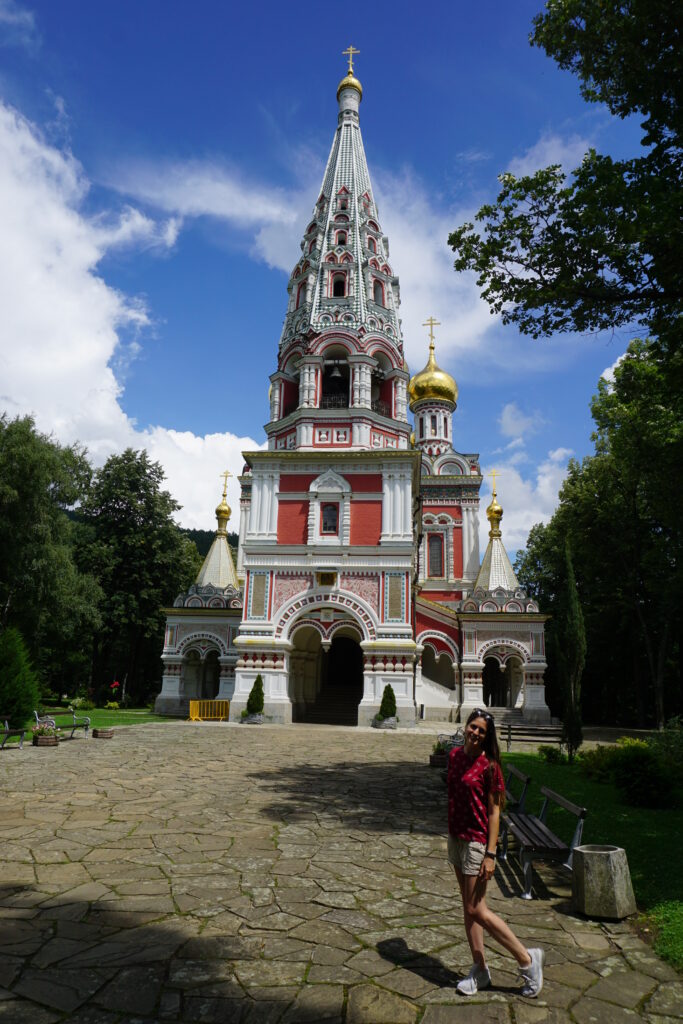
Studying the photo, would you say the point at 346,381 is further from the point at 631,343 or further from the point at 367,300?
the point at 631,343

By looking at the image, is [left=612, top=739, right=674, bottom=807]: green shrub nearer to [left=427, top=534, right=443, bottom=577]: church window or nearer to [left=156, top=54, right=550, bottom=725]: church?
[left=156, top=54, right=550, bottom=725]: church

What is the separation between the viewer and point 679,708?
31312 millimetres

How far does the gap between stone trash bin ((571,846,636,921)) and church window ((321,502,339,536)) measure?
1810 cm

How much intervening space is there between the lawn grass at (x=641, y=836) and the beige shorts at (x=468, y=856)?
1550 mm

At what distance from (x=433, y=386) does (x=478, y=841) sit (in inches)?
1479

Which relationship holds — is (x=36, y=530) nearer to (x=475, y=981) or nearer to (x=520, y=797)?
(x=520, y=797)

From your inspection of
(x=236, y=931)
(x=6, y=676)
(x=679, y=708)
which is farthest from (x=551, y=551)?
(x=236, y=931)

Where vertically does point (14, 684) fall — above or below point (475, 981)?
above

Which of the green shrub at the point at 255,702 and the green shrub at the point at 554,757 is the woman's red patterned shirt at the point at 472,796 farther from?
the green shrub at the point at 255,702

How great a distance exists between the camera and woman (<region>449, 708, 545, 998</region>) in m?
3.72

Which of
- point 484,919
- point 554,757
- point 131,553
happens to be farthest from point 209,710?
point 484,919

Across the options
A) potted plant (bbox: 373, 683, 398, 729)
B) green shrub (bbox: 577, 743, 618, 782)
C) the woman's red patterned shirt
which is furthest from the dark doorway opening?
the woman's red patterned shirt

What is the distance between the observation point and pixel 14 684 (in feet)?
50.1

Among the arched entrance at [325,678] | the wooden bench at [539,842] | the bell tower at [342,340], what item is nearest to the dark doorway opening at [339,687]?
the arched entrance at [325,678]
